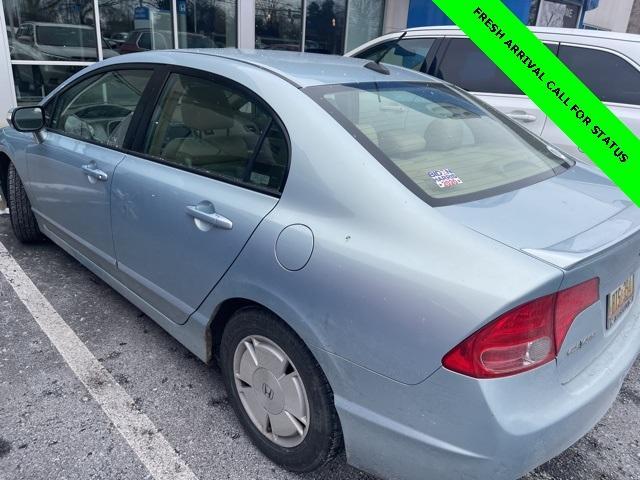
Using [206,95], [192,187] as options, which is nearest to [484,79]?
[206,95]

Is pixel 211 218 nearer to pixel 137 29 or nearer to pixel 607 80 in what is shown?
pixel 607 80

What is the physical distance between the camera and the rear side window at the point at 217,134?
6.56ft

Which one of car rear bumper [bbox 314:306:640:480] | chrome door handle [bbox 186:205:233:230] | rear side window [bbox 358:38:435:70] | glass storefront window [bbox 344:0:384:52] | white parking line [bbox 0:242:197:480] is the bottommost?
white parking line [bbox 0:242:197:480]

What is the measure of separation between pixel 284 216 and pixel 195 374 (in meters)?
1.24

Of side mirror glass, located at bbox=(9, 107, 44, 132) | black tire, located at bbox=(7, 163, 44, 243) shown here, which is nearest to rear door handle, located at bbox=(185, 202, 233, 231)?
side mirror glass, located at bbox=(9, 107, 44, 132)

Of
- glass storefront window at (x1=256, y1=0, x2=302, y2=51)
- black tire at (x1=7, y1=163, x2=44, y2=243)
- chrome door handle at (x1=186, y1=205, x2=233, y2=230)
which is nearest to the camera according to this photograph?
chrome door handle at (x1=186, y1=205, x2=233, y2=230)

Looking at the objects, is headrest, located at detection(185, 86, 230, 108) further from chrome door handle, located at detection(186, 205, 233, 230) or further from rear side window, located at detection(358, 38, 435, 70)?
rear side window, located at detection(358, 38, 435, 70)

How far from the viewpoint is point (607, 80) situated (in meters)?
4.20

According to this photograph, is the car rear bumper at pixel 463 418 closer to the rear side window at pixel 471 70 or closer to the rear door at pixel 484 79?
the rear door at pixel 484 79

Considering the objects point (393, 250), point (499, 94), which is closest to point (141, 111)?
point (393, 250)

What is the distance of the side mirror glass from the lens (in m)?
3.15

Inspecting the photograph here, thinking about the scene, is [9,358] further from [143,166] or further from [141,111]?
[141,111]

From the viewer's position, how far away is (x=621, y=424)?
2.45m

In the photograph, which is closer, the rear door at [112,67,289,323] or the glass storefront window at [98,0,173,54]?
the rear door at [112,67,289,323]
